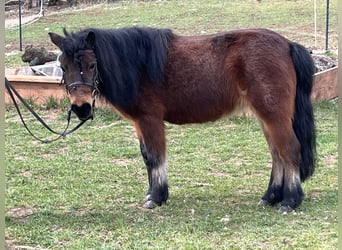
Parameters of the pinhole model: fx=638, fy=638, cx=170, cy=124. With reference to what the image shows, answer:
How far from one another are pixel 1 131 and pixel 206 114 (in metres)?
3.12

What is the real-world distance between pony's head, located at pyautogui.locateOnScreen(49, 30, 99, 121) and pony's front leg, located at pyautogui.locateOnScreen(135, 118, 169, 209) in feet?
1.90

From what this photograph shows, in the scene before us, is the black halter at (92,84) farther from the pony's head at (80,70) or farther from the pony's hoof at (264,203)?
the pony's hoof at (264,203)

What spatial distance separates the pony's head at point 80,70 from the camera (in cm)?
485

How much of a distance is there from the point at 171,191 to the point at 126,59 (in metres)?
1.34

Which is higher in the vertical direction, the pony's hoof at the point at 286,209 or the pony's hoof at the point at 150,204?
Result: the pony's hoof at the point at 286,209

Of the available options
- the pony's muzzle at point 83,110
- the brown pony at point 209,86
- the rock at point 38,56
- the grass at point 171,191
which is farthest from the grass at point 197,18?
→ the pony's muzzle at point 83,110

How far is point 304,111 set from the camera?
534cm

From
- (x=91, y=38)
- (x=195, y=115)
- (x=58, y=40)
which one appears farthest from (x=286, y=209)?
(x=58, y=40)

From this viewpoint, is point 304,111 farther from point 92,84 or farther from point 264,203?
point 92,84

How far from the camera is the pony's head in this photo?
4852mm

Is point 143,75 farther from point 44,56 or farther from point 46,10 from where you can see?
point 46,10

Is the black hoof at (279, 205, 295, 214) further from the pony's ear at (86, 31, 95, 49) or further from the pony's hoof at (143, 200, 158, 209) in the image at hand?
the pony's ear at (86, 31, 95, 49)

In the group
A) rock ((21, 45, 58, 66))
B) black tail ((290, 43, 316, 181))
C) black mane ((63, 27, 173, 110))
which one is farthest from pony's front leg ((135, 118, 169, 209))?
rock ((21, 45, 58, 66))

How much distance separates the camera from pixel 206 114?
17.7 feet
